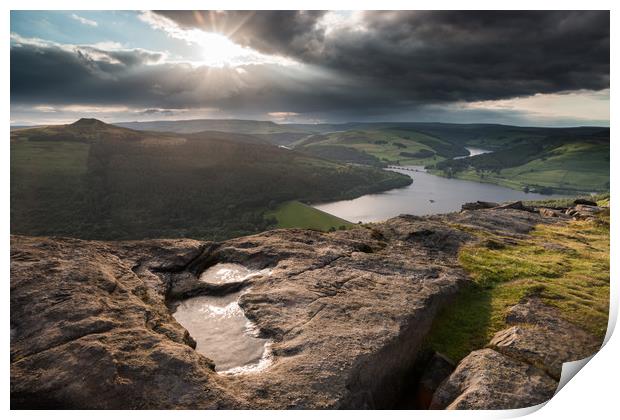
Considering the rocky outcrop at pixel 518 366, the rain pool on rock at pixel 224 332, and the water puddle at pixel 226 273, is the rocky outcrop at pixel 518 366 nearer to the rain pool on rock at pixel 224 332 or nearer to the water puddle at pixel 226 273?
the rain pool on rock at pixel 224 332

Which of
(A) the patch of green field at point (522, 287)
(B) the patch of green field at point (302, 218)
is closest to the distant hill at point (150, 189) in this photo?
(B) the patch of green field at point (302, 218)

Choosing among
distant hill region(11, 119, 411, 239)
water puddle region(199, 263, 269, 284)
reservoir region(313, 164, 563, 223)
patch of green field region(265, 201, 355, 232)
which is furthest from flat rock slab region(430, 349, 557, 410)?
distant hill region(11, 119, 411, 239)

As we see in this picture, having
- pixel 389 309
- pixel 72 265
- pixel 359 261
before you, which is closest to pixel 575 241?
pixel 359 261

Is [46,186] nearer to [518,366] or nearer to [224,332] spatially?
[224,332]

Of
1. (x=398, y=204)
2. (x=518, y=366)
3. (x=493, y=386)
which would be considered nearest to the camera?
(x=493, y=386)

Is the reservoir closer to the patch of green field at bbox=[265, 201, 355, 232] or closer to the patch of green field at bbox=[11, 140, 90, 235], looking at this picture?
the patch of green field at bbox=[265, 201, 355, 232]

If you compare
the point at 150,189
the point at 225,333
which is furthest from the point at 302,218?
the point at 225,333
